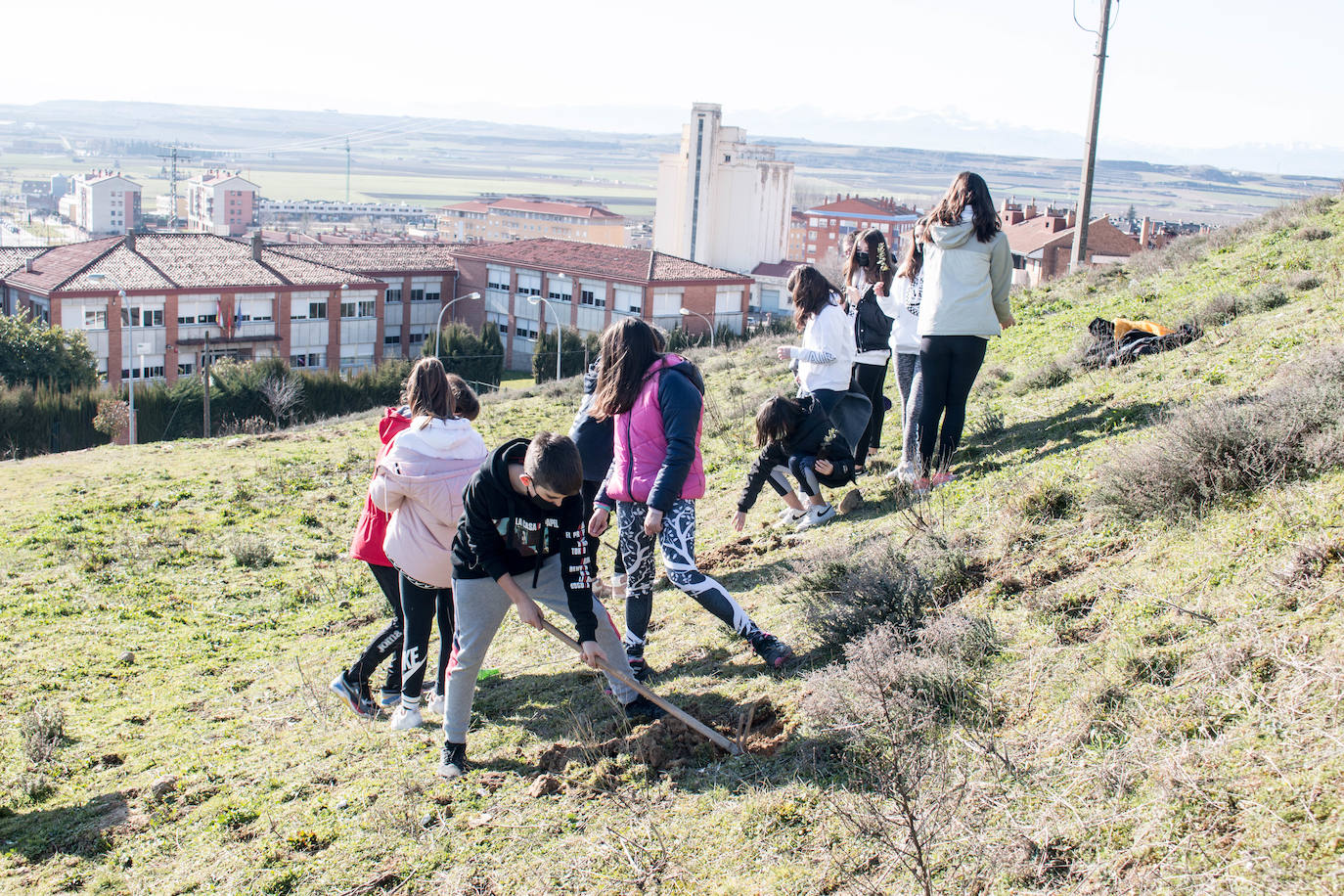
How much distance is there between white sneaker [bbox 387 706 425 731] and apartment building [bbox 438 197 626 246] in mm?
145274

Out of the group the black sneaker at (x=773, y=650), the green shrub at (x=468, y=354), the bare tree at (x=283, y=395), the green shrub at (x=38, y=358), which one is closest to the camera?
the black sneaker at (x=773, y=650)

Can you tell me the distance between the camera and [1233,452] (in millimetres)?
4867

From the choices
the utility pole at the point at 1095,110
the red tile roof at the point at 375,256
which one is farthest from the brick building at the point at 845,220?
the utility pole at the point at 1095,110

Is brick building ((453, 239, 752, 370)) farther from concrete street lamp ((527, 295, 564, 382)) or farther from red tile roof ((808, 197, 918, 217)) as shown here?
red tile roof ((808, 197, 918, 217))

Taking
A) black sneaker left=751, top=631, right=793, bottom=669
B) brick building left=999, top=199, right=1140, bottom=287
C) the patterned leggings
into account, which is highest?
brick building left=999, top=199, right=1140, bottom=287

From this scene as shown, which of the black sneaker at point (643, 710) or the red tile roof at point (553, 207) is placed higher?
the red tile roof at point (553, 207)

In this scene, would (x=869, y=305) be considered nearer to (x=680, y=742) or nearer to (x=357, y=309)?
(x=680, y=742)

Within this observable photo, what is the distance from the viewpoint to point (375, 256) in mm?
65938

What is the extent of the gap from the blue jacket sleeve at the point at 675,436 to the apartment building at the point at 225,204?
170 metres

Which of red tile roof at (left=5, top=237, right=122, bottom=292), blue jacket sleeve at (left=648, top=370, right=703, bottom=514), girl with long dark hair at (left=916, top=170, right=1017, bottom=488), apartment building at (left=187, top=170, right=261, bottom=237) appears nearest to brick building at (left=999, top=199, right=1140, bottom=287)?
red tile roof at (left=5, top=237, right=122, bottom=292)

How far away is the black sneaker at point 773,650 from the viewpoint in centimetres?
493

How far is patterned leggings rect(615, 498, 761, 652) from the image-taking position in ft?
16.5

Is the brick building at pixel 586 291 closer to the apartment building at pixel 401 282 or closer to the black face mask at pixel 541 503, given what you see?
the apartment building at pixel 401 282

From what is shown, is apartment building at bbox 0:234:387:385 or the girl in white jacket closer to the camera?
the girl in white jacket
